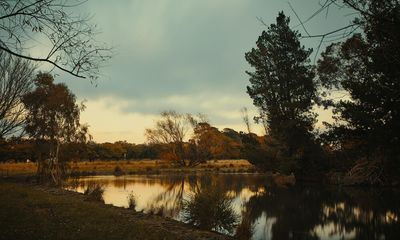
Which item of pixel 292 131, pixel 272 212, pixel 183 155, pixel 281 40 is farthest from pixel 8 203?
pixel 183 155

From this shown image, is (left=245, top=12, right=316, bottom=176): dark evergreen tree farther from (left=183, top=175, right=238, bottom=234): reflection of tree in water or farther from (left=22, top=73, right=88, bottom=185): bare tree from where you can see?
(left=183, top=175, right=238, bottom=234): reflection of tree in water

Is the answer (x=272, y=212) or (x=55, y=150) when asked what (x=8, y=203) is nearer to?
(x=272, y=212)

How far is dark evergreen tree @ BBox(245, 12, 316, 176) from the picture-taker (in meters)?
40.7

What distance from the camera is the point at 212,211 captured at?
14094 millimetres

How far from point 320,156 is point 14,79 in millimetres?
29077

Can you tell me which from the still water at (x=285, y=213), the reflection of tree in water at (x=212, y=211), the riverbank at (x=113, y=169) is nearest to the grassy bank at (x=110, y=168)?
the riverbank at (x=113, y=169)

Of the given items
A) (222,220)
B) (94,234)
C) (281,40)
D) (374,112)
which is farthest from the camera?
(281,40)

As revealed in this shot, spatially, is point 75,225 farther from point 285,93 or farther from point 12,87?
point 285,93

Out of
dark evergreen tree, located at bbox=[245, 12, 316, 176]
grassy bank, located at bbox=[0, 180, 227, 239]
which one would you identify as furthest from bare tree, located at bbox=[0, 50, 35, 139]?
dark evergreen tree, located at bbox=[245, 12, 316, 176]

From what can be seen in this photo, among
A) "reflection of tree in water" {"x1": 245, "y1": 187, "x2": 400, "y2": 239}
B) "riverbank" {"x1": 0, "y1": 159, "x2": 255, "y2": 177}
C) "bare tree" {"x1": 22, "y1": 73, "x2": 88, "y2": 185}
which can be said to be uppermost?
"bare tree" {"x1": 22, "y1": 73, "x2": 88, "y2": 185}

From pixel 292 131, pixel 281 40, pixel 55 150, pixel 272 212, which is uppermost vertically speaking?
pixel 281 40

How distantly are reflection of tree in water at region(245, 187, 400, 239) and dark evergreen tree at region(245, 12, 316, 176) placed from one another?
12769mm

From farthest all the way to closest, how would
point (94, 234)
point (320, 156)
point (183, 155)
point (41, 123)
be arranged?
1. point (183, 155)
2. point (320, 156)
3. point (41, 123)
4. point (94, 234)

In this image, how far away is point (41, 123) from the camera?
3356cm
